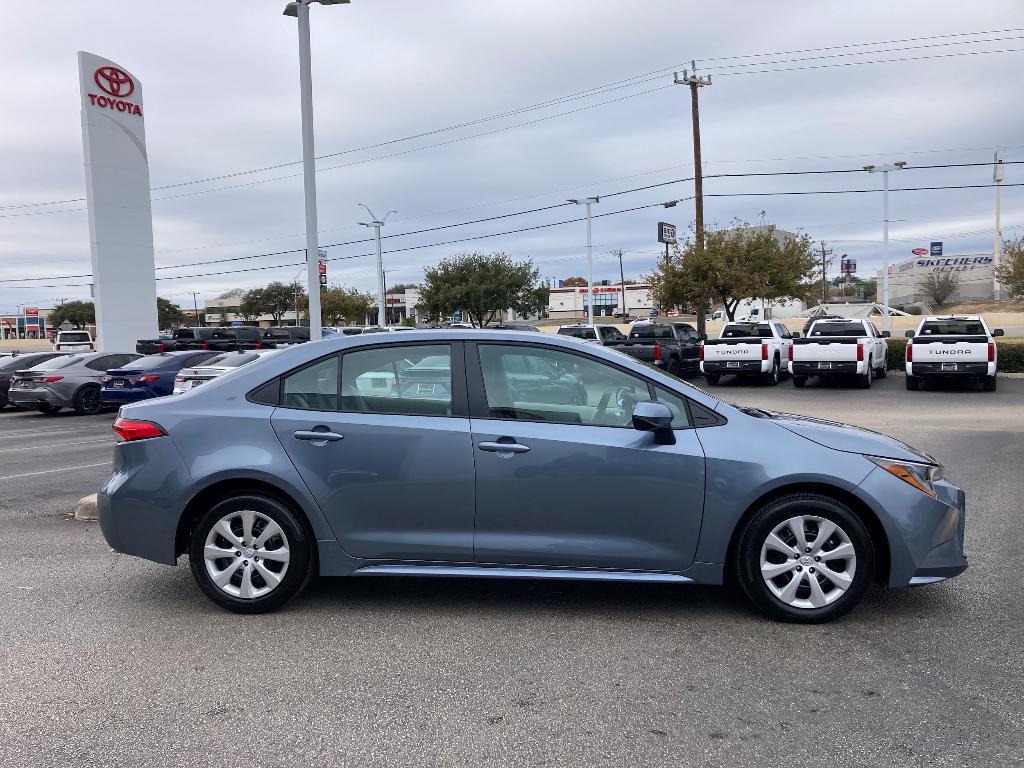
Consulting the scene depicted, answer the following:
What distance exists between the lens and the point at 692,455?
4.48m

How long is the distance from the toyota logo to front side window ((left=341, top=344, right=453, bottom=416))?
1129 inches

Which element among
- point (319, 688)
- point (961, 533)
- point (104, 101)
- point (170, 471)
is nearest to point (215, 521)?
point (170, 471)

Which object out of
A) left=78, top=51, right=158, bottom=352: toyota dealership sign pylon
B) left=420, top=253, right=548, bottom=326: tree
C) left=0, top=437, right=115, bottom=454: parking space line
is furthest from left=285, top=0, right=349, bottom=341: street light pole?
left=420, top=253, right=548, bottom=326: tree

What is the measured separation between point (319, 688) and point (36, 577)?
9.83 feet

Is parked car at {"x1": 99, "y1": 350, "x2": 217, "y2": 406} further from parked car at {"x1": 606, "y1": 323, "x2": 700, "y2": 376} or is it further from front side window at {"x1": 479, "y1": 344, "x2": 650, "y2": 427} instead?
front side window at {"x1": 479, "y1": 344, "x2": 650, "y2": 427}

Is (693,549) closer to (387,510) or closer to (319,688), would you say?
(387,510)

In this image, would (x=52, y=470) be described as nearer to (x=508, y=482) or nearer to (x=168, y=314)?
(x=508, y=482)

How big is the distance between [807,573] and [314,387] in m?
2.97

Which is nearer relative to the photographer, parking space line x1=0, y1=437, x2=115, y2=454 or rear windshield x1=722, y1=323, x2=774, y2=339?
parking space line x1=0, y1=437, x2=115, y2=454

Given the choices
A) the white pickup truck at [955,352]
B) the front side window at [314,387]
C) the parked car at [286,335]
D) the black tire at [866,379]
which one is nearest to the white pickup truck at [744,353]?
the black tire at [866,379]

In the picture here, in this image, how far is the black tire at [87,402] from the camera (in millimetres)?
19281

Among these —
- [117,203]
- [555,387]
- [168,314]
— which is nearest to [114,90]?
[117,203]

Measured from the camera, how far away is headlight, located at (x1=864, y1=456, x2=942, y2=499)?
4.50 m

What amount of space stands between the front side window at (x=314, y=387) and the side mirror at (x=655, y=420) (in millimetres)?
1739
